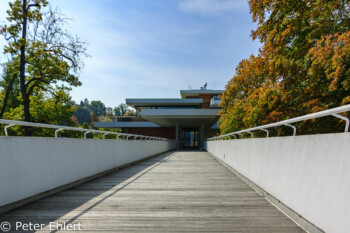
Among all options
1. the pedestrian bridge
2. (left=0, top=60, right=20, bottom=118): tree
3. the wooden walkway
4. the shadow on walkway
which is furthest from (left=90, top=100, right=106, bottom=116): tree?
the wooden walkway

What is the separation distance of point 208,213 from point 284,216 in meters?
1.18

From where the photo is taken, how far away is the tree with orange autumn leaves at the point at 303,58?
734 centimetres

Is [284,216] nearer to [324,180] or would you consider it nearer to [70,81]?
[324,180]

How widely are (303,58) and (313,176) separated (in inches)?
355

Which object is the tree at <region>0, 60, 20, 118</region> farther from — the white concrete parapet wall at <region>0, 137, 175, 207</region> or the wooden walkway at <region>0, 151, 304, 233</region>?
the wooden walkway at <region>0, 151, 304, 233</region>

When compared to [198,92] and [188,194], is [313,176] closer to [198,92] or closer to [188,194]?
[188,194]

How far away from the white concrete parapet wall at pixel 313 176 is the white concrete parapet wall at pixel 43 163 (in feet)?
14.8

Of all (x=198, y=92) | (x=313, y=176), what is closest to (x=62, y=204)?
(x=313, y=176)

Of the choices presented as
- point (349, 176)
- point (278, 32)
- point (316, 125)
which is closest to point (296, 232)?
point (349, 176)

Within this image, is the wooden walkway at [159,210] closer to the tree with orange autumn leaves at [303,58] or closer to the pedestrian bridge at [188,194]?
the pedestrian bridge at [188,194]

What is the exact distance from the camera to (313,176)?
2855 millimetres

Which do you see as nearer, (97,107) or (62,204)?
(62,204)

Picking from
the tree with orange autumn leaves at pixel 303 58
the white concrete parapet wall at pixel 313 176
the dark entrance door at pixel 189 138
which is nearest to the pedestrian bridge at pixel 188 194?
the white concrete parapet wall at pixel 313 176

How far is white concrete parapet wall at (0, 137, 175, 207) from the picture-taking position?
352cm
